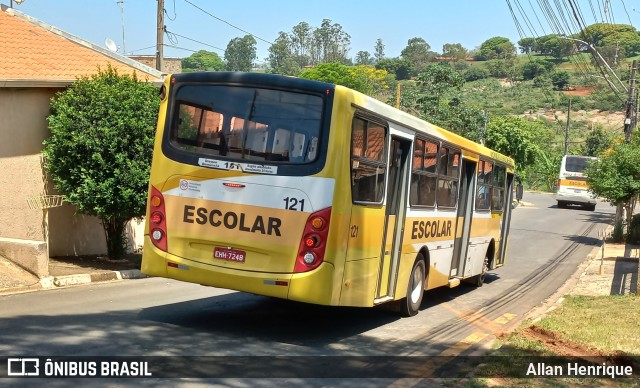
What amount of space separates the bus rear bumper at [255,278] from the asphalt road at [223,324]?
623 mm

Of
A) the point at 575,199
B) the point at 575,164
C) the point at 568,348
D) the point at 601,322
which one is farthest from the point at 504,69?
the point at 568,348

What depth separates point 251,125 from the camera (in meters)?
9.21

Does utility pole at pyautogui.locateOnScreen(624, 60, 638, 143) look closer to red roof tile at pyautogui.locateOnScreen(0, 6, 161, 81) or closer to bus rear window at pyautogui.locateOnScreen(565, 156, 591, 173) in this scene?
bus rear window at pyautogui.locateOnScreen(565, 156, 591, 173)

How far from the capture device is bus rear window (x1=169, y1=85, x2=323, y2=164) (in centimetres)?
906

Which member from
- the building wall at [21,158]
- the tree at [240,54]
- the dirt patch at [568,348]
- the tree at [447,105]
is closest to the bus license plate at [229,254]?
the dirt patch at [568,348]

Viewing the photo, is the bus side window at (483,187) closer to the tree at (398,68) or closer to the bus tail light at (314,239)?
the bus tail light at (314,239)

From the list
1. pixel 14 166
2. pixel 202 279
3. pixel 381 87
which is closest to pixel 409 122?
pixel 202 279

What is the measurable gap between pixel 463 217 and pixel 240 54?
94.6 meters

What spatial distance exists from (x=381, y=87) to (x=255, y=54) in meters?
28.8

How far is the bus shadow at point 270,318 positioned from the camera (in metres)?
9.78

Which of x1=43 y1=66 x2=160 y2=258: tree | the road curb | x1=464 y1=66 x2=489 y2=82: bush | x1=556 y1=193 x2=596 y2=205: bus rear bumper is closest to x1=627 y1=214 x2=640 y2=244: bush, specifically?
x1=43 y1=66 x2=160 y2=258: tree

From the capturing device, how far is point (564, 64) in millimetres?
154375

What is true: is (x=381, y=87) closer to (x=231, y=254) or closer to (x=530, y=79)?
(x=530, y=79)

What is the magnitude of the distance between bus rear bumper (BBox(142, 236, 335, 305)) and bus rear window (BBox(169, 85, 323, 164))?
1.30m
